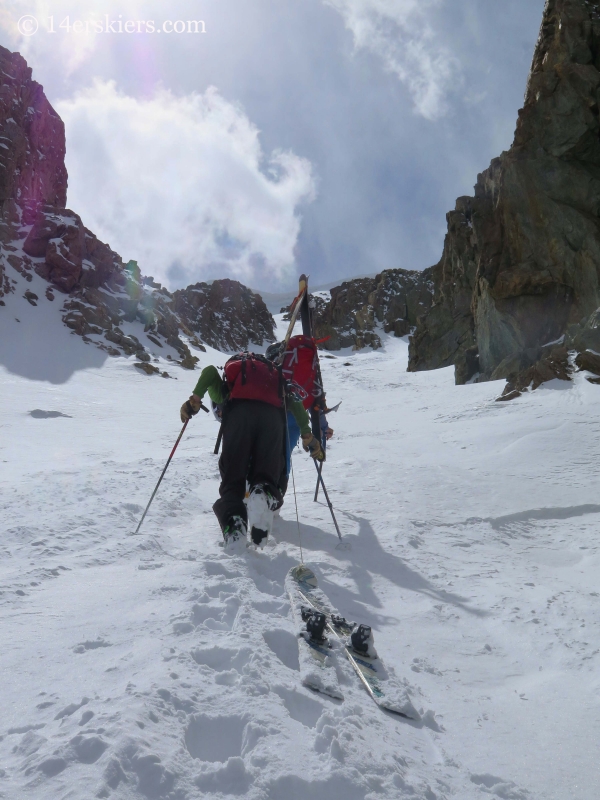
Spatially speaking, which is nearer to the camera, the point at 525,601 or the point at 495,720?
the point at 495,720

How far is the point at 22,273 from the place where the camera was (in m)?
39.2

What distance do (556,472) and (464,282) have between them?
29061 millimetres

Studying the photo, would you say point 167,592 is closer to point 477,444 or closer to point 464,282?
point 477,444

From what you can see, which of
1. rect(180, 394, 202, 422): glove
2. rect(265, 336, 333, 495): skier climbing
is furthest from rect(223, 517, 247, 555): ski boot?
rect(265, 336, 333, 495): skier climbing

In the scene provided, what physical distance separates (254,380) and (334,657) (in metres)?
2.53

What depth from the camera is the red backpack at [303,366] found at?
6055 millimetres

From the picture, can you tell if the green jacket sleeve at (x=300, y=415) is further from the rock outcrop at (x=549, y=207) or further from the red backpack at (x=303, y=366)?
the rock outcrop at (x=549, y=207)

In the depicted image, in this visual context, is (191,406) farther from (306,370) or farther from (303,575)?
(306,370)

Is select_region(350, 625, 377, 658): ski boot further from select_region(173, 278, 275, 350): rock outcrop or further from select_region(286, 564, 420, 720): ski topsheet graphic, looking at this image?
select_region(173, 278, 275, 350): rock outcrop

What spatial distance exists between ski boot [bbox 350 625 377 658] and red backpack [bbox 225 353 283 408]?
2.33 meters

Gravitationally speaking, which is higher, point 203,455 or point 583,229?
point 583,229

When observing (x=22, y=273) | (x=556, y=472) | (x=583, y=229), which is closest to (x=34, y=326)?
(x=22, y=273)

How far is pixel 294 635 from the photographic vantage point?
86.1 inches

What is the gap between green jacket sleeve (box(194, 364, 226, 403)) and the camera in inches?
170
